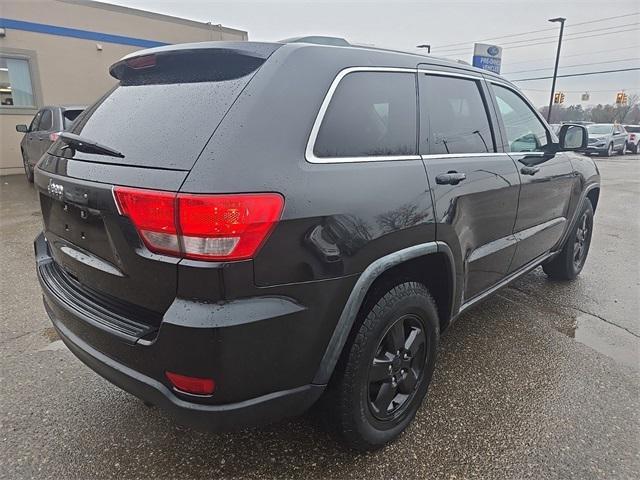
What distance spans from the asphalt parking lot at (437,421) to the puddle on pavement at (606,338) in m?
0.01

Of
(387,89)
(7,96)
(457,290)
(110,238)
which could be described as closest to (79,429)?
(110,238)

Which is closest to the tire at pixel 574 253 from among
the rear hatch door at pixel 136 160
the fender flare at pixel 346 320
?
the fender flare at pixel 346 320

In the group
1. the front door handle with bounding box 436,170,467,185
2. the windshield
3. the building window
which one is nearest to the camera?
the front door handle with bounding box 436,170,467,185

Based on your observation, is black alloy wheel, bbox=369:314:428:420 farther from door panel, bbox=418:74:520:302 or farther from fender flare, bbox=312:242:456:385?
door panel, bbox=418:74:520:302

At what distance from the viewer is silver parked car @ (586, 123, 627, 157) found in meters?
22.5

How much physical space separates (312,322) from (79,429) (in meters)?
1.47

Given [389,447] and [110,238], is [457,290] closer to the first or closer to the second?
[389,447]

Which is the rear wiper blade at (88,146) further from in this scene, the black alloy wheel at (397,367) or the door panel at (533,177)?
the door panel at (533,177)

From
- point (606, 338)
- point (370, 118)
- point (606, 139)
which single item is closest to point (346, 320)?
point (370, 118)

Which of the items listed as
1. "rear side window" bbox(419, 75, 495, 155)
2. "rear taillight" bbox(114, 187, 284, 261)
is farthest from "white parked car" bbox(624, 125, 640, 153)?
"rear taillight" bbox(114, 187, 284, 261)

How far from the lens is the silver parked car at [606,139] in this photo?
22.5 m

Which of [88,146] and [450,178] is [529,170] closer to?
[450,178]

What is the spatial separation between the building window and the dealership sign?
15448 millimetres

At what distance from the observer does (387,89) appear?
7.26 feet
